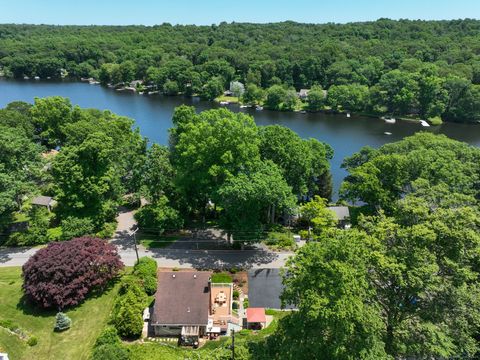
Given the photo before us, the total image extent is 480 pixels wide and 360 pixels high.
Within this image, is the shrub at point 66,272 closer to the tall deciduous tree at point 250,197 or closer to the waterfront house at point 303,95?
the tall deciduous tree at point 250,197

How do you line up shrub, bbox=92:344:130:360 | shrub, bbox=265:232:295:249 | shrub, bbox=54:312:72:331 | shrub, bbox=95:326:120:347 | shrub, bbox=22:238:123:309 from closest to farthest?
shrub, bbox=92:344:130:360 → shrub, bbox=95:326:120:347 → shrub, bbox=54:312:72:331 → shrub, bbox=22:238:123:309 → shrub, bbox=265:232:295:249

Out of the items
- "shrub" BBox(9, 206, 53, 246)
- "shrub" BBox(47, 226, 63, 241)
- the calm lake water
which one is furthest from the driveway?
the calm lake water

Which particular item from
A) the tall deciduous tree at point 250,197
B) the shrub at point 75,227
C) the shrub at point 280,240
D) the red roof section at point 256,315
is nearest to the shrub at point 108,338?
the red roof section at point 256,315

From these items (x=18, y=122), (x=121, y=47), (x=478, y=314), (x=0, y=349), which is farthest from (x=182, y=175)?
(x=121, y=47)

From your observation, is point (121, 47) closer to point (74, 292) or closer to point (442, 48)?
point (442, 48)

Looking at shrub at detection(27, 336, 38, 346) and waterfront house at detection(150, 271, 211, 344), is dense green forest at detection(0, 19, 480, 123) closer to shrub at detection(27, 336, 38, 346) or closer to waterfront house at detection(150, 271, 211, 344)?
waterfront house at detection(150, 271, 211, 344)


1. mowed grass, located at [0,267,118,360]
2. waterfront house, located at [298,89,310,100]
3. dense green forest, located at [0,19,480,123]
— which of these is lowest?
mowed grass, located at [0,267,118,360]

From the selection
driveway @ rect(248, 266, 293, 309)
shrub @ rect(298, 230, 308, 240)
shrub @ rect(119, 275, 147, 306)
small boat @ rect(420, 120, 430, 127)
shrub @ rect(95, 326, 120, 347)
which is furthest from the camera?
small boat @ rect(420, 120, 430, 127)
